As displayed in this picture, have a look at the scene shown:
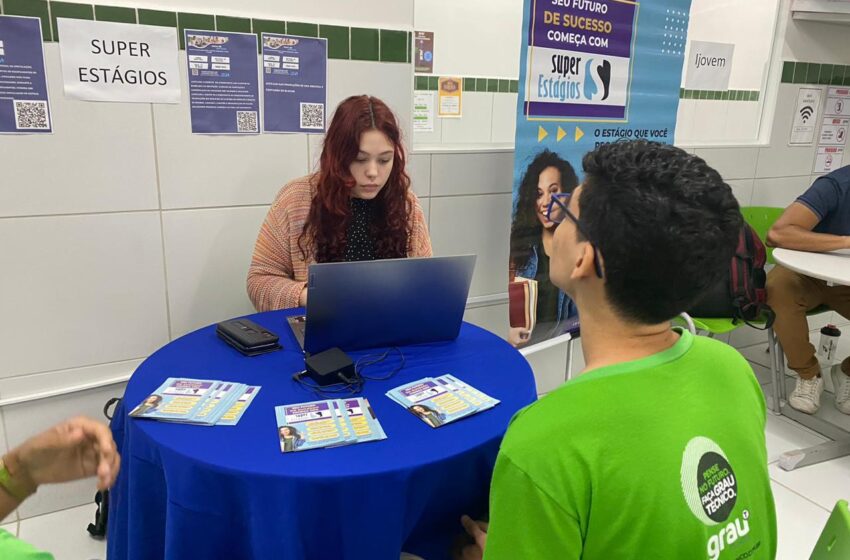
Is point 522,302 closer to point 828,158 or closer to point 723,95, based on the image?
point 723,95

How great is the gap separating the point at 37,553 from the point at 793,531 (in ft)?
8.56

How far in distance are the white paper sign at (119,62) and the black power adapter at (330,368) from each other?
129 cm

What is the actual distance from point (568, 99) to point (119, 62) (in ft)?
6.09

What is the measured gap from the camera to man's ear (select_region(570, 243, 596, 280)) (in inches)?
38.3

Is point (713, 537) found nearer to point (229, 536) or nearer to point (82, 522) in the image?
point (229, 536)

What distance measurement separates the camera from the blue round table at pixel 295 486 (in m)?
1.19

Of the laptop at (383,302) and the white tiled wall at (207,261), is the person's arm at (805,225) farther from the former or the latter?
the white tiled wall at (207,261)

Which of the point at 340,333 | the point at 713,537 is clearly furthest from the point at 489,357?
the point at 713,537

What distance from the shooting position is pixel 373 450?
126 cm

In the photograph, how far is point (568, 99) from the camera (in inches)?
111

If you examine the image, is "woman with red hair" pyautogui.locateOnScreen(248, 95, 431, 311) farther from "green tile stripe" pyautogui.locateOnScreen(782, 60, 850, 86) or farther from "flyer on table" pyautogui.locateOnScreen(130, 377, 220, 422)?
"green tile stripe" pyautogui.locateOnScreen(782, 60, 850, 86)

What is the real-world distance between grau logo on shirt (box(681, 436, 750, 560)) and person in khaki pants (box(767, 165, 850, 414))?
Answer: 2726 mm

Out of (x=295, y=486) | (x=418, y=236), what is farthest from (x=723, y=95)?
(x=295, y=486)

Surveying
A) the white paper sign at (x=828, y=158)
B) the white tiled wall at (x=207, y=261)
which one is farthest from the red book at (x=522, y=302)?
the white paper sign at (x=828, y=158)
